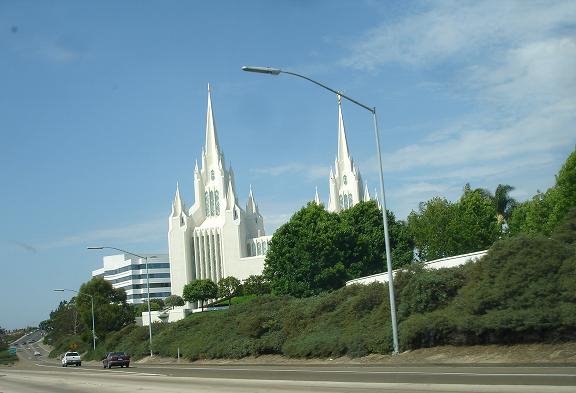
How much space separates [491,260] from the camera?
93.9ft

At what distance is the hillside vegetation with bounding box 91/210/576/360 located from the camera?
2472 cm

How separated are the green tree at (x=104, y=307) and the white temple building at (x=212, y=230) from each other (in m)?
44.3

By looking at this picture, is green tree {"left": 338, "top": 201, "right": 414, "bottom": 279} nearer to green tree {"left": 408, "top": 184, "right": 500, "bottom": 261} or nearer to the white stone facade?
green tree {"left": 408, "top": 184, "right": 500, "bottom": 261}

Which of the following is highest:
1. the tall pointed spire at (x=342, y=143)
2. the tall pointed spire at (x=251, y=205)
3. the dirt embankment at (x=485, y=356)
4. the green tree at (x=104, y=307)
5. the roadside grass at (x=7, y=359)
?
the tall pointed spire at (x=342, y=143)

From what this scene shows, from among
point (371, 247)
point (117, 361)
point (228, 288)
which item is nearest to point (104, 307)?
point (228, 288)

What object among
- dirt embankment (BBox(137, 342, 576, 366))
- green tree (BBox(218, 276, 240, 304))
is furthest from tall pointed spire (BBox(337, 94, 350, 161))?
dirt embankment (BBox(137, 342, 576, 366))

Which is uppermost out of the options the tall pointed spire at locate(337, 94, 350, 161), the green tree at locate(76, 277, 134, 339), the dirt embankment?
the tall pointed spire at locate(337, 94, 350, 161)

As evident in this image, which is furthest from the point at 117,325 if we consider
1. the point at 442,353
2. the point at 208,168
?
the point at 442,353

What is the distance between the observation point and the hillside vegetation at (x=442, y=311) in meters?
24.7

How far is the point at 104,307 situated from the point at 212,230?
56.2 m

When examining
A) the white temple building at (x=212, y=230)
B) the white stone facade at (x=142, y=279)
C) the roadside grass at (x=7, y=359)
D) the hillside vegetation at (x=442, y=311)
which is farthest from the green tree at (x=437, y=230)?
the white stone facade at (x=142, y=279)

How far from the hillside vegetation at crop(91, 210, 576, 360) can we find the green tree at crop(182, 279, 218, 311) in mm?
72033

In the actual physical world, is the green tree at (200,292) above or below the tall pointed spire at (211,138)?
below

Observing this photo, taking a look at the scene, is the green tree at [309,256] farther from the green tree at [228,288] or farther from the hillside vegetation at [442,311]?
the green tree at [228,288]
